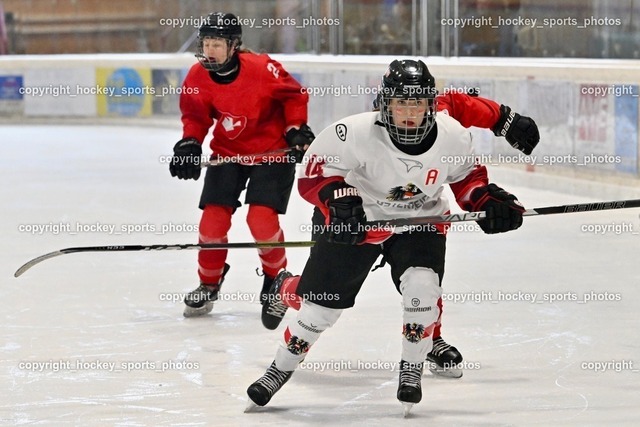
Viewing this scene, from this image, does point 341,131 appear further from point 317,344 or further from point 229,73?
point 229,73

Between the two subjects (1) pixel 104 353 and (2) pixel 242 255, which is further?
(2) pixel 242 255

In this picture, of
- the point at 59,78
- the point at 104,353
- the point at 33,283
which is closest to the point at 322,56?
the point at 59,78

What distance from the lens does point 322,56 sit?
10281 mm

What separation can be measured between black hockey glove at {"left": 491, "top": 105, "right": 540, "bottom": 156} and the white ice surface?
0.65 m

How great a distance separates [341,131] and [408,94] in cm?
23

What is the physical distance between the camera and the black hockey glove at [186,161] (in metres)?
4.22

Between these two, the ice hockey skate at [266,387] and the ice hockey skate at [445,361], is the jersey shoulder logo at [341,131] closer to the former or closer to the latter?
the ice hockey skate at [266,387]

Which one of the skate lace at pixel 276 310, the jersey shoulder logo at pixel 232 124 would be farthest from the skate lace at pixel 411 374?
the jersey shoulder logo at pixel 232 124

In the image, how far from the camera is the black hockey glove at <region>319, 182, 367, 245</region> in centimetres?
294

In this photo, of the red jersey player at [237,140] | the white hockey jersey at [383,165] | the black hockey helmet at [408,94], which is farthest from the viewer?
the red jersey player at [237,140]

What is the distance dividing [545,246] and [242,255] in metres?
1.43

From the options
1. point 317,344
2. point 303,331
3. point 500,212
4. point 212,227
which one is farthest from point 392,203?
point 212,227

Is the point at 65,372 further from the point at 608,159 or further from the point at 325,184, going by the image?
the point at 608,159

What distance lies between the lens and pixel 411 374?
10.1ft
